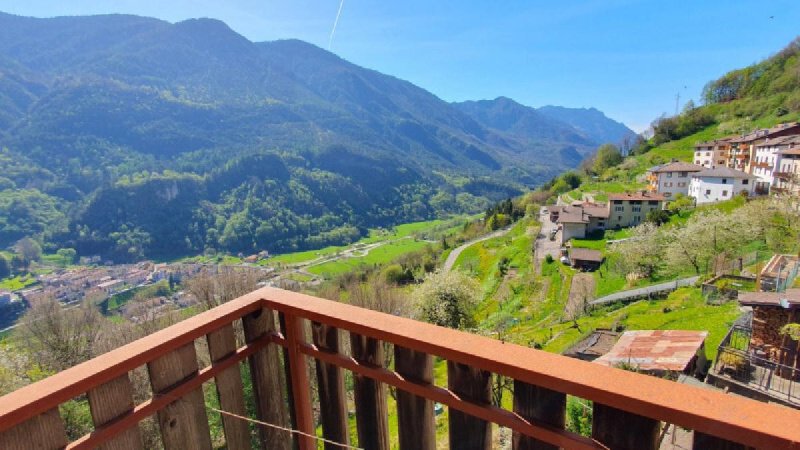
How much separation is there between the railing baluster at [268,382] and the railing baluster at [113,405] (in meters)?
0.53

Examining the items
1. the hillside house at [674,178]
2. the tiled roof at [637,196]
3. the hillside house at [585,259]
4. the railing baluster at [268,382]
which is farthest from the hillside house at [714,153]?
the railing baluster at [268,382]

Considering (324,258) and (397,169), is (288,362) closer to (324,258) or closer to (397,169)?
(324,258)

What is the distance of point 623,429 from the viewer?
1.12m

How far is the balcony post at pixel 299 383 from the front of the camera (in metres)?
1.94

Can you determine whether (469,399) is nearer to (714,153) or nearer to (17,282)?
(714,153)

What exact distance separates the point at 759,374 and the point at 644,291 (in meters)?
16.9

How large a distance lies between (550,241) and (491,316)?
2038cm

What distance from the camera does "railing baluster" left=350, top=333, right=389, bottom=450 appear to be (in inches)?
66.3

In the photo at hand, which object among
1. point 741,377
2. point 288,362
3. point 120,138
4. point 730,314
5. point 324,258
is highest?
point 120,138

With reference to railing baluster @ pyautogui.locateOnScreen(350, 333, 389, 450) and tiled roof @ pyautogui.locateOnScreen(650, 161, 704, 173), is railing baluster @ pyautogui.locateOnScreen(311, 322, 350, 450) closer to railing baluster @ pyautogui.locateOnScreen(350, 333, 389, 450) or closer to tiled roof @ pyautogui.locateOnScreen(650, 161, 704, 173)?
railing baluster @ pyautogui.locateOnScreen(350, 333, 389, 450)

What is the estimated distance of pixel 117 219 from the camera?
8950 cm

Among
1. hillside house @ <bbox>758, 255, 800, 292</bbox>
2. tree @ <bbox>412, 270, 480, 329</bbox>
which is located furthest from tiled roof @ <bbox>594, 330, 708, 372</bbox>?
tree @ <bbox>412, 270, 480, 329</bbox>

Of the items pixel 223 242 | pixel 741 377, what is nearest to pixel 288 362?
pixel 741 377

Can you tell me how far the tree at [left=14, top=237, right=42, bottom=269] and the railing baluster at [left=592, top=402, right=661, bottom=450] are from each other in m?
90.1
